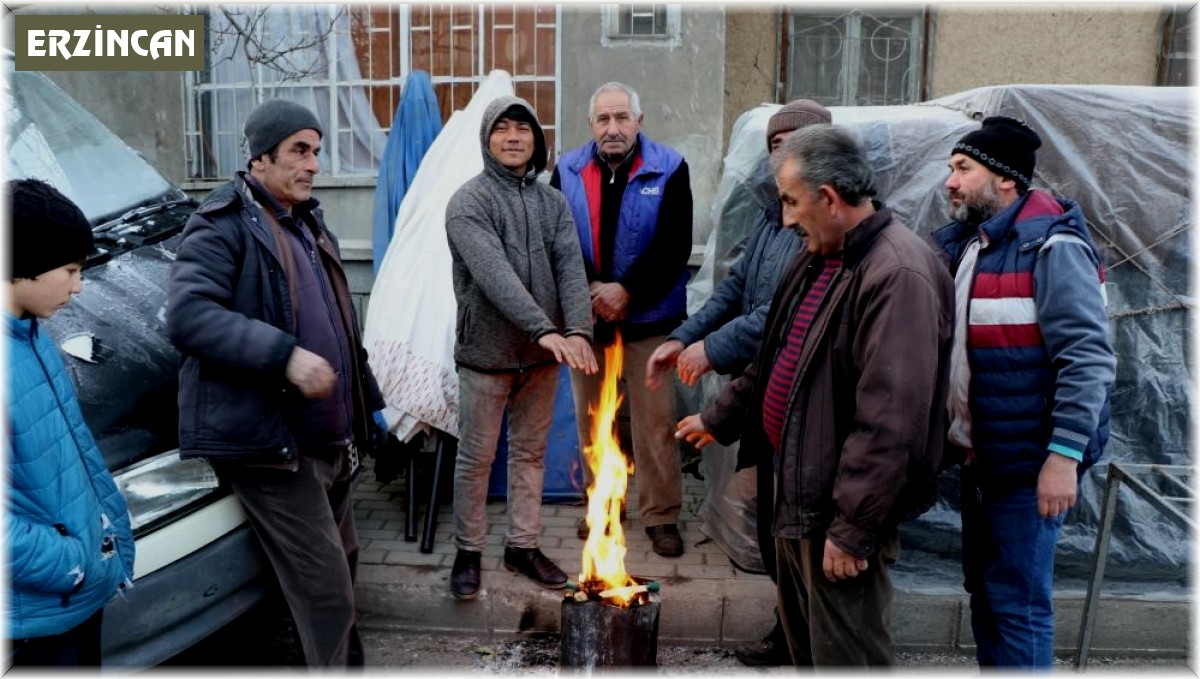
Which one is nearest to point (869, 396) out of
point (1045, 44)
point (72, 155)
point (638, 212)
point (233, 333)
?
point (233, 333)

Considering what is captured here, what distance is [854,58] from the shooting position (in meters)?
7.62

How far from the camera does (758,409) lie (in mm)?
3041

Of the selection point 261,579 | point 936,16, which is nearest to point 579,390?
point 261,579

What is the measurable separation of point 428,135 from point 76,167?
2109mm

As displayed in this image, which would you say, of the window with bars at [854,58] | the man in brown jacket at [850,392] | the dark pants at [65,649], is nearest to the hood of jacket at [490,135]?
the man in brown jacket at [850,392]

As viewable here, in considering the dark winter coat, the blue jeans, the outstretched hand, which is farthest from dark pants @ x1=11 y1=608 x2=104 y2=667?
the blue jeans

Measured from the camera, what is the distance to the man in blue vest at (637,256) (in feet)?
15.1

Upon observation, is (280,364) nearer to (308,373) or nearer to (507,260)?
(308,373)

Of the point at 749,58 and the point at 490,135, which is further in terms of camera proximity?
the point at 749,58

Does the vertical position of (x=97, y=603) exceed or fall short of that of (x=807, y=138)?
it falls short

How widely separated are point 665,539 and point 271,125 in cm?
264

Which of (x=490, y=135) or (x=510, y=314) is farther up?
(x=490, y=135)

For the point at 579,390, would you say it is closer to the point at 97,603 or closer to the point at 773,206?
the point at 773,206

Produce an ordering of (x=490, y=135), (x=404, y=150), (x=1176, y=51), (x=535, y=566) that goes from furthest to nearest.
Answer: (x=1176, y=51)
(x=404, y=150)
(x=535, y=566)
(x=490, y=135)
